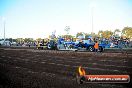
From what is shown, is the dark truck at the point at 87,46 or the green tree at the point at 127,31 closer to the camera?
the dark truck at the point at 87,46

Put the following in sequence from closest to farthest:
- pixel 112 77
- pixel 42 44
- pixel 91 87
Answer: pixel 112 77
pixel 91 87
pixel 42 44

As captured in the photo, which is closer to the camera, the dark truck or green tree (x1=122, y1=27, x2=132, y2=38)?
the dark truck

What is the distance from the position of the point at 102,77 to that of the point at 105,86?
2325mm

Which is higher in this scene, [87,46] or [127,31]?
[127,31]

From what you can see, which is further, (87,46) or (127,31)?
(127,31)

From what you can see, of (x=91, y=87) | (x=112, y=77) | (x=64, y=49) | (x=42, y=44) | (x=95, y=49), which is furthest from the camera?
(x=42, y=44)

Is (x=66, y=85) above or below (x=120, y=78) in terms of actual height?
below

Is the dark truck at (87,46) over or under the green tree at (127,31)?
under

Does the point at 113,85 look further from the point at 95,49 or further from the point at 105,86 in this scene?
the point at 95,49

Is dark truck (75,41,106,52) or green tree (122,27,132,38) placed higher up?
green tree (122,27,132,38)

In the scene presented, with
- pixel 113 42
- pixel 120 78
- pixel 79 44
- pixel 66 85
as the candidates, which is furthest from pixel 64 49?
pixel 120 78

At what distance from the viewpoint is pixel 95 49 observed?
31.5m

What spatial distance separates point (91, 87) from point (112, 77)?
2.28 metres

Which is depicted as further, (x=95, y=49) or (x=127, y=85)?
(x=95, y=49)
